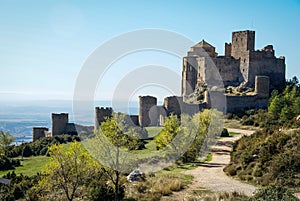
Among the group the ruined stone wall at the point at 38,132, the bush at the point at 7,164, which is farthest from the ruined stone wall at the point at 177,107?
the bush at the point at 7,164

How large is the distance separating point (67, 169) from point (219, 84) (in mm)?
39813

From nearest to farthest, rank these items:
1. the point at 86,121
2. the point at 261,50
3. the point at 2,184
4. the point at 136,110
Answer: the point at 2,184 < the point at 86,121 < the point at 136,110 < the point at 261,50

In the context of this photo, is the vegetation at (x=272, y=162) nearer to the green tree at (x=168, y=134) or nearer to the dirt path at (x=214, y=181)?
the dirt path at (x=214, y=181)

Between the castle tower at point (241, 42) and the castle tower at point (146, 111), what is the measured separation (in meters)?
17.3

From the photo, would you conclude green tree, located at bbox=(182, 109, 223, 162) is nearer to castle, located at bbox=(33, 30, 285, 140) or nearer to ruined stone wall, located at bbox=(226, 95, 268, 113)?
castle, located at bbox=(33, 30, 285, 140)

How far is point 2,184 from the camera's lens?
22.0m

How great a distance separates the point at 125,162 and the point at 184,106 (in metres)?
30.4

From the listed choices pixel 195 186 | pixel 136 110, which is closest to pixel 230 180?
pixel 195 186

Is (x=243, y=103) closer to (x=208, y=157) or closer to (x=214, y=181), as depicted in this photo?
(x=208, y=157)

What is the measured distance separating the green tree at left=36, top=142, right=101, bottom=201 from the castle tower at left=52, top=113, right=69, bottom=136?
2970 cm

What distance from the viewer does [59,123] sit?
45844 mm

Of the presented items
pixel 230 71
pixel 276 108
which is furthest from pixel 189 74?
pixel 276 108

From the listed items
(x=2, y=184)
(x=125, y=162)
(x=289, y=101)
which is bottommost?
(x=2, y=184)

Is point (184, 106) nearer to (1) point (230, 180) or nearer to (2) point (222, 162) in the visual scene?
(2) point (222, 162)
